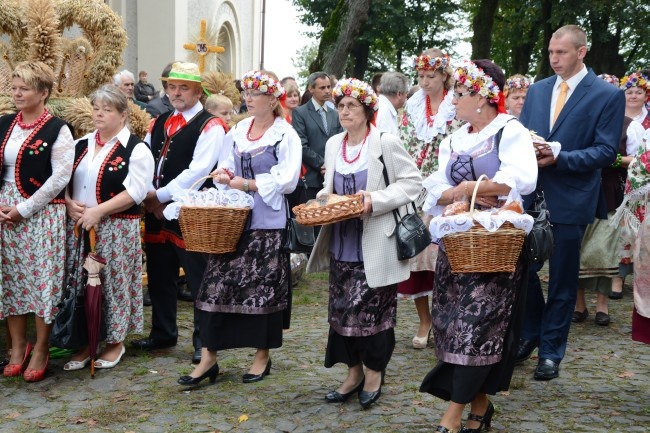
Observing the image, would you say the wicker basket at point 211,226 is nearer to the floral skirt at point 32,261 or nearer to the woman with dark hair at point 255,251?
the woman with dark hair at point 255,251

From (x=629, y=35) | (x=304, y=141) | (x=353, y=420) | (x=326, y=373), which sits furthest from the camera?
(x=629, y=35)

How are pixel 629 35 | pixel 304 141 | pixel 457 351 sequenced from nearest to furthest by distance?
pixel 457 351 → pixel 304 141 → pixel 629 35

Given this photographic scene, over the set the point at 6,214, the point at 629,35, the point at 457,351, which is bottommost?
the point at 457,351

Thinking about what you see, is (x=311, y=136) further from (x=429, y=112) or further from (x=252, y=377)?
(x=252, y=377)

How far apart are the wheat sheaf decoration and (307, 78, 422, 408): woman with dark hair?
2.61 m

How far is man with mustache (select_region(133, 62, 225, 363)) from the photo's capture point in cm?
646

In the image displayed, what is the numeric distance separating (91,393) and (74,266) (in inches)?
36.6

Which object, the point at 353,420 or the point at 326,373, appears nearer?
the point at 353,420

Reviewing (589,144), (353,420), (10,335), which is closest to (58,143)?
(10,335)

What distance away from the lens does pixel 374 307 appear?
5504 millimetres

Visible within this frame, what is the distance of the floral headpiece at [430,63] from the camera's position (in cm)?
729

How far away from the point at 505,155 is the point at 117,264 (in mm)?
2967

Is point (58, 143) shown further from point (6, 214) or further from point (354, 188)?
point (354, 188)

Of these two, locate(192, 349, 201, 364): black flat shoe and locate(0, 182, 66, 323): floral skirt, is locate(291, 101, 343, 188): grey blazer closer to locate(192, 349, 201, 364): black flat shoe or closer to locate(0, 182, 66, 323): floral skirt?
locate(192, 349, 201, 364): black flat shoe
